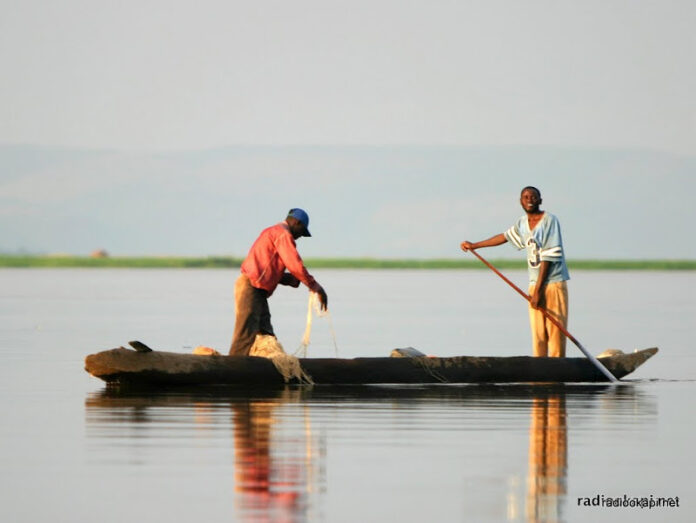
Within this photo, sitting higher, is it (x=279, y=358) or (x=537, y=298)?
(x=537, y=298)

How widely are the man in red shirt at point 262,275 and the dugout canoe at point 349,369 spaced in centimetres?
32

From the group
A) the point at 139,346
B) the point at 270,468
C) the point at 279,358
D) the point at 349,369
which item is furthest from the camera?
the point at 349,369

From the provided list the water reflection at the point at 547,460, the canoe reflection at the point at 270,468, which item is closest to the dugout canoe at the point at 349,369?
the water reflection at the point at 547,460

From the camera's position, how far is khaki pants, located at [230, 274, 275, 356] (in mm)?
15109

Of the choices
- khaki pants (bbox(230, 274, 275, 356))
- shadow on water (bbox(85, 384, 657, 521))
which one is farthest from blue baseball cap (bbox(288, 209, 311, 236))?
shadow on water (bbox(85, 384, 657, 521))

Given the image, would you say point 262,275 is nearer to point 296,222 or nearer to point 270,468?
point 296,222

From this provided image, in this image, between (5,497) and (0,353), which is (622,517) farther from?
(0,353)

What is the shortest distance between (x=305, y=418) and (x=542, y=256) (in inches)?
139

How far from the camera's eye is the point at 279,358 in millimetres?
15016

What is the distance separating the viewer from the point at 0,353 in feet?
67.3

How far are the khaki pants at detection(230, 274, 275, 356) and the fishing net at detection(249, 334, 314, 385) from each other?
0.07 metres

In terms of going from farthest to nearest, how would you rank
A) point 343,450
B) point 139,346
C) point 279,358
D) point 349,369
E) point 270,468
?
1. point 349,369
2. point 279,358
3. point 139,346
4. point 343,450
5. point 270,468

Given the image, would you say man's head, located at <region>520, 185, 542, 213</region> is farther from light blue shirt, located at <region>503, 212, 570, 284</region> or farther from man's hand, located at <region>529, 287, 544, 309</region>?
man's hand, located at <region>529, 287, 544, 309</region>

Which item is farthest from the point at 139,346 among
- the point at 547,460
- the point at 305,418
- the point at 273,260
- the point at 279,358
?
the point at 547,460
